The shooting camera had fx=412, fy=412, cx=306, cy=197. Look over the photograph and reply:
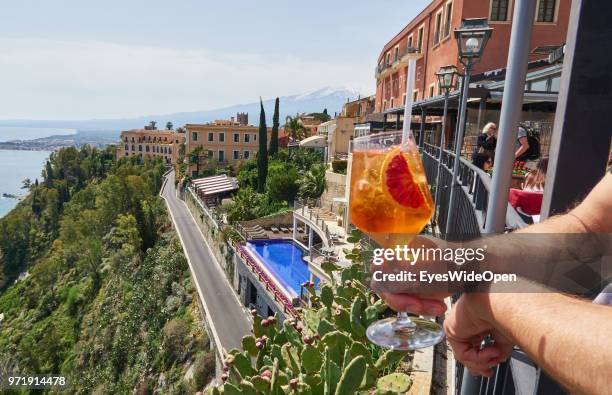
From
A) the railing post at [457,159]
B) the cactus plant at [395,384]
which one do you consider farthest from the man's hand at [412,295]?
the railing post at [457,159]

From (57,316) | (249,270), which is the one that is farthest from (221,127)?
(249,270)

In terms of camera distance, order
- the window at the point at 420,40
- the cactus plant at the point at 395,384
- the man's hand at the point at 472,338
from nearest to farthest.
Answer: the man's hand at the point at 472,338 < the cactus plant at the point at 395,384 < the window at the point at 420,40

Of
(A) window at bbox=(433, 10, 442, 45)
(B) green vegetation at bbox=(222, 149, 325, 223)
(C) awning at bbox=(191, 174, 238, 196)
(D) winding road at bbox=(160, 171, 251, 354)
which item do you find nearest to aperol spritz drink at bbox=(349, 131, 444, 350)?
(D) winding road at bbox=(160, 171, 251, 354)

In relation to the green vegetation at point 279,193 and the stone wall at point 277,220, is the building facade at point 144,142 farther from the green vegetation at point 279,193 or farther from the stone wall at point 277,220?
the stone wall at point 277,220

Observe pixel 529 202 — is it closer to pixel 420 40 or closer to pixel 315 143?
pixel 420 40

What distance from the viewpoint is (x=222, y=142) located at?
52.4m

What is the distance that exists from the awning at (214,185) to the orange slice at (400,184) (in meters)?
38.8

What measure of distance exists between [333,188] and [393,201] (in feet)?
73.2

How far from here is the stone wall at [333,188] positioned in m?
22.7

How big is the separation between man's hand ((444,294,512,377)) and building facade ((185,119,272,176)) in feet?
166

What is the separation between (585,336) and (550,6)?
63.6ft

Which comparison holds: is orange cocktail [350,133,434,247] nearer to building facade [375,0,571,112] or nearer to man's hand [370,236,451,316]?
man's hand [370,236,451,316]

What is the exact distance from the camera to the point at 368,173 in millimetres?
1335

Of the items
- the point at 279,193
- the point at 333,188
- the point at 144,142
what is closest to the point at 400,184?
the point at 333,188
